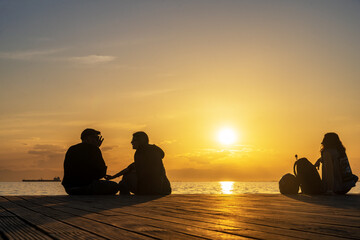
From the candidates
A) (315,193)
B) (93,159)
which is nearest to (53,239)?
(93,159)

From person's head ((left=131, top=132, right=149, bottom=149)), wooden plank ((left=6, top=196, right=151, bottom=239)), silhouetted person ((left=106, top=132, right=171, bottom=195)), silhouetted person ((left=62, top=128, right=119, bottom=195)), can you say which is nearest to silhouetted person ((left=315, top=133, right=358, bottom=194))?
silhouetted person ((left=106, top=132, right=171, bottom=195))

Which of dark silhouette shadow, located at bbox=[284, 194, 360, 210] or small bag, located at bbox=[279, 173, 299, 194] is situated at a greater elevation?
small bag, located at bbox=[279, 173, 299, 194]

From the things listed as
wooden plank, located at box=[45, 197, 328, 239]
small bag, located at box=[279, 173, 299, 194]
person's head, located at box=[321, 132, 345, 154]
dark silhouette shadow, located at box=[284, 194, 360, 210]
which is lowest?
dark silhouette shadow, located at box=[284, 194, 360, 210]

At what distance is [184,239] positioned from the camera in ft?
9.49

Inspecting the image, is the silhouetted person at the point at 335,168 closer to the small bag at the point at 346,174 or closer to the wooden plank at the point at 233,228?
the small bag at the point at 346,174

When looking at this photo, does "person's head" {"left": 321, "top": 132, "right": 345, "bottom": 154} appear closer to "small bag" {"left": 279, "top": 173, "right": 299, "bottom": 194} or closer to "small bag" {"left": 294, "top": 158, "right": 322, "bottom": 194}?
"small bag" {"left": 294, "top": 158, "right": 322, "bottom": 194}

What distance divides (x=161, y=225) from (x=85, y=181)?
20.6ft

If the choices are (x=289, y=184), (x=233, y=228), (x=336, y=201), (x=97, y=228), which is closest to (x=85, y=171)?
(x=289, y=184)

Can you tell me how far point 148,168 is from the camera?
9750 mm

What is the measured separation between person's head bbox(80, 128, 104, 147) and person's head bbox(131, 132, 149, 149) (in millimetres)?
854

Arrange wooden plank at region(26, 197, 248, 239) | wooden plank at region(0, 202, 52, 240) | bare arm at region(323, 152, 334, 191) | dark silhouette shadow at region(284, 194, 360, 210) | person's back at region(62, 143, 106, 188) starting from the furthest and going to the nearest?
bare arm at region(323, 152, 334, 191) → person's back at region(62, 143, 106, 188) → dark silhouette shadow at region(284, 194, 360, 210) → wooden plank at region(26, 197, 248, 239) → wooden plank at region(0, 202, 52, 240)

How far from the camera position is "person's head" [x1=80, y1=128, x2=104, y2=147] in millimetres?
9953

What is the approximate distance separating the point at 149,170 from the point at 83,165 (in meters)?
1.52

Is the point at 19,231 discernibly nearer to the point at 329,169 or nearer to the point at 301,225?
the point at 301,225
